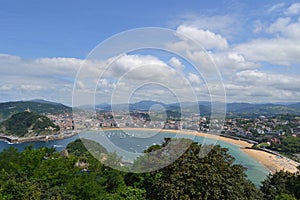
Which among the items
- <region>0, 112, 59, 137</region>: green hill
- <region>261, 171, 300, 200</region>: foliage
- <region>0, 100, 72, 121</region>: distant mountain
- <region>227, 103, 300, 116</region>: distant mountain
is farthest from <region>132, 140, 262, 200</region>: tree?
<region>227, 103, 300, 116</region>: distant mountain

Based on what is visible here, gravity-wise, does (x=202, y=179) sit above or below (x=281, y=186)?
above

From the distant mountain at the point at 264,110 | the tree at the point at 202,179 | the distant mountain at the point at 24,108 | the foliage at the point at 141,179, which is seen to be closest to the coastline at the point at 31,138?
the distant mountain at the point at 24,108

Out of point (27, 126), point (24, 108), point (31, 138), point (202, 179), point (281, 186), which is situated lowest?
point (31, 138)

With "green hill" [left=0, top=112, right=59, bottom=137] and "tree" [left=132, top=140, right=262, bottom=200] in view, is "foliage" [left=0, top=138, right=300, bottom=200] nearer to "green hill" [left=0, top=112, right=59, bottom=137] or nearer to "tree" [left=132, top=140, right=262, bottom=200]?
"tree" [left=132, top=140, right=262, bottom=200]

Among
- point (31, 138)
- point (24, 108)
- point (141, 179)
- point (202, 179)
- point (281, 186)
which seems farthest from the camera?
point (24, 108)

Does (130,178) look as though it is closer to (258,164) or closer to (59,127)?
(258,164)

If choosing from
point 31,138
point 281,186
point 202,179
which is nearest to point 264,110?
point 31,138

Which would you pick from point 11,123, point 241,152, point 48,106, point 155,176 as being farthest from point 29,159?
point 48,106

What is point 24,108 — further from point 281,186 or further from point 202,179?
point 202,179

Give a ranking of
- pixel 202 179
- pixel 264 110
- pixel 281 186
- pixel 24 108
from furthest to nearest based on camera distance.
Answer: pixel 264 110, pixel 24 108, pixel 281 186, pixel 202 179

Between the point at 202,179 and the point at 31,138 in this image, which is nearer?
the point at 202,179
